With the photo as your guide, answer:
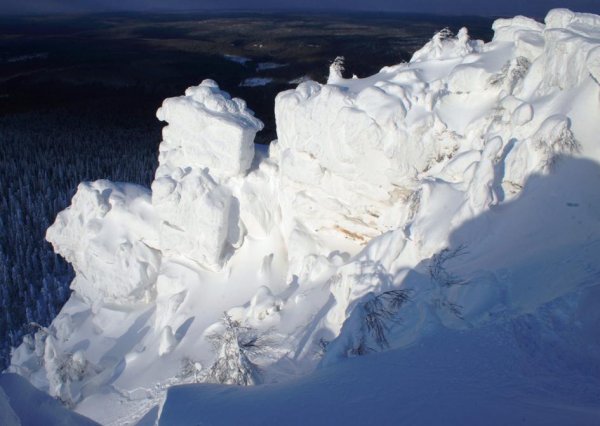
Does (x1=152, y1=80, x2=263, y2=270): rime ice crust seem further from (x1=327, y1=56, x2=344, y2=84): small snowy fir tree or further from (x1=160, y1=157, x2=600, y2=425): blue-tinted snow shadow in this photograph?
(x1=160, y1=157, x2=600, y2=425): blue-tinted snow shadow

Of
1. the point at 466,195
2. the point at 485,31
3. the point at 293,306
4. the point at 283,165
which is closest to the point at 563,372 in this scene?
the point at 466,195

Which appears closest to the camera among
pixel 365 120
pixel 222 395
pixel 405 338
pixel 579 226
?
pixel 222 395

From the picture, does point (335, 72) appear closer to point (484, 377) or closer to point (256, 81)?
point (484, 377)

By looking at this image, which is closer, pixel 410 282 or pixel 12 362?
pixel 410 282

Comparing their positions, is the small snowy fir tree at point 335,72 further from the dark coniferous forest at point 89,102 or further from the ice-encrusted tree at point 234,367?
the dark coniferous forest at point 89,102

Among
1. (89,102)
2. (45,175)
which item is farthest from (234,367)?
(89,102)

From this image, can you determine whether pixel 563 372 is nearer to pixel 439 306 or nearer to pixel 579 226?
pixel 439 306
